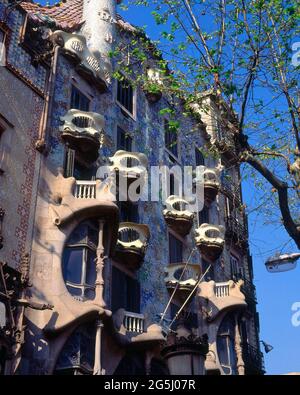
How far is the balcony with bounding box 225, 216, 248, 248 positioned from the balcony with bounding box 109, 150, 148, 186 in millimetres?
8547

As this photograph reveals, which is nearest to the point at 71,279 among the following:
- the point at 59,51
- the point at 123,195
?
the point at 123,195

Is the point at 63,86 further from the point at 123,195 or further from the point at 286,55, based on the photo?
the point at 286,55

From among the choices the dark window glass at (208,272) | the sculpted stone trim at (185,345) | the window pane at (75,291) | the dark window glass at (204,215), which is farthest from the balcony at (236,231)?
the sculpted stone trim at (185,345)

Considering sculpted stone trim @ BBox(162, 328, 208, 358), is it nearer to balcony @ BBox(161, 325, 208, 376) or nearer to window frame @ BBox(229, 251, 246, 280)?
balcony @ BBox(161, 325, 208, 376)

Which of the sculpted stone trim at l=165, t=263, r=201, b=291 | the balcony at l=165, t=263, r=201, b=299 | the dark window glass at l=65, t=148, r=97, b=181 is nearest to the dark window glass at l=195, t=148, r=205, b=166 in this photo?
the sculpted stone trim at l=165, t=263, r=201, b=291

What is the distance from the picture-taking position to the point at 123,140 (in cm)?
2605

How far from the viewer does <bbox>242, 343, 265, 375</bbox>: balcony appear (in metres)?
27.3

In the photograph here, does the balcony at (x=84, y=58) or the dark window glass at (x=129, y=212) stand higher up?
the balcony at (x=84, y=58)

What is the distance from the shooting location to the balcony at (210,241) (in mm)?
27984

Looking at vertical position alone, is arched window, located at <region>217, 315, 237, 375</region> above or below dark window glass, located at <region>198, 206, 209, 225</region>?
below

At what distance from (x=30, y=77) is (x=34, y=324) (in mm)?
9132

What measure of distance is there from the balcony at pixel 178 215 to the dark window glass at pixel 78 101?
554 centimetres

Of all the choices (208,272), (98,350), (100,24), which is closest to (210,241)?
(208,272)

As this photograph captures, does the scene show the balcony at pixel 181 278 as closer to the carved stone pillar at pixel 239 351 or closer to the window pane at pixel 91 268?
the carved stone pillar at pixel 239 351
